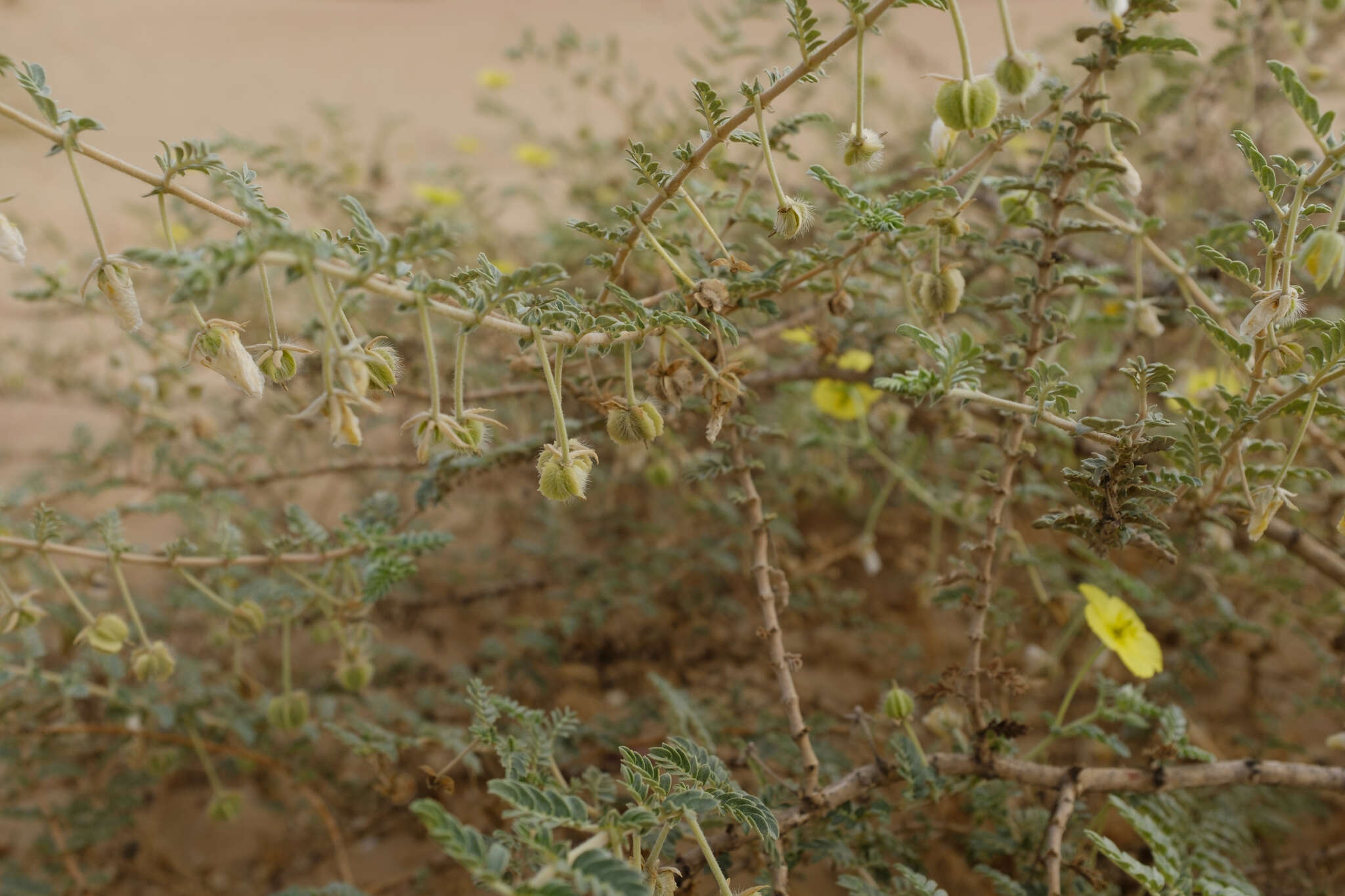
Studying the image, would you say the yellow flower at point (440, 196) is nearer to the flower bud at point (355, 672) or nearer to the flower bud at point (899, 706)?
the flower bud at point (355, 672)

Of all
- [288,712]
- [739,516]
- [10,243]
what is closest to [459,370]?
[10,243]

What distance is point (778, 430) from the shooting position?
120 cm

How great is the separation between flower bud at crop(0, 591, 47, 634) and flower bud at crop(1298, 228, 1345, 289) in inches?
57.4

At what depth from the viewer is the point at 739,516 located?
2016 mm

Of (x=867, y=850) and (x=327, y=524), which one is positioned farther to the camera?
(x=327, y=524)

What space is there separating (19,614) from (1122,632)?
1.63 metres

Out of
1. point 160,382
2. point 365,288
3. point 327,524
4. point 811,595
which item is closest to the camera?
point 365,288

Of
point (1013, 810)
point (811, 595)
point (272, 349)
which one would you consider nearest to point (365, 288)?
point (272, 349)

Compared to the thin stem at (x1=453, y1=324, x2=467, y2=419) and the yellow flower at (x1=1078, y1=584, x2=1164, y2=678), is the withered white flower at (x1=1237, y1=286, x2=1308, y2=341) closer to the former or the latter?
the yellow flower at (x1=1078, y1=584, x2=1164, y2=678)

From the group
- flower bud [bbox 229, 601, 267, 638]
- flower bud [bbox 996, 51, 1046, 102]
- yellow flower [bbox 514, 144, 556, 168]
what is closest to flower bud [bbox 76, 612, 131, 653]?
flower bud [bbox 229, 601, 267, 638]

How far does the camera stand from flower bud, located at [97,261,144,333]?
2.77ft

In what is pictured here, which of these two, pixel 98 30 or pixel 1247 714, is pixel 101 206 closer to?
pixel 98 30

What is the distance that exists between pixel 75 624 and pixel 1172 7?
2188 mm

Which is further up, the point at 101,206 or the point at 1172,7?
the point at 101,206
